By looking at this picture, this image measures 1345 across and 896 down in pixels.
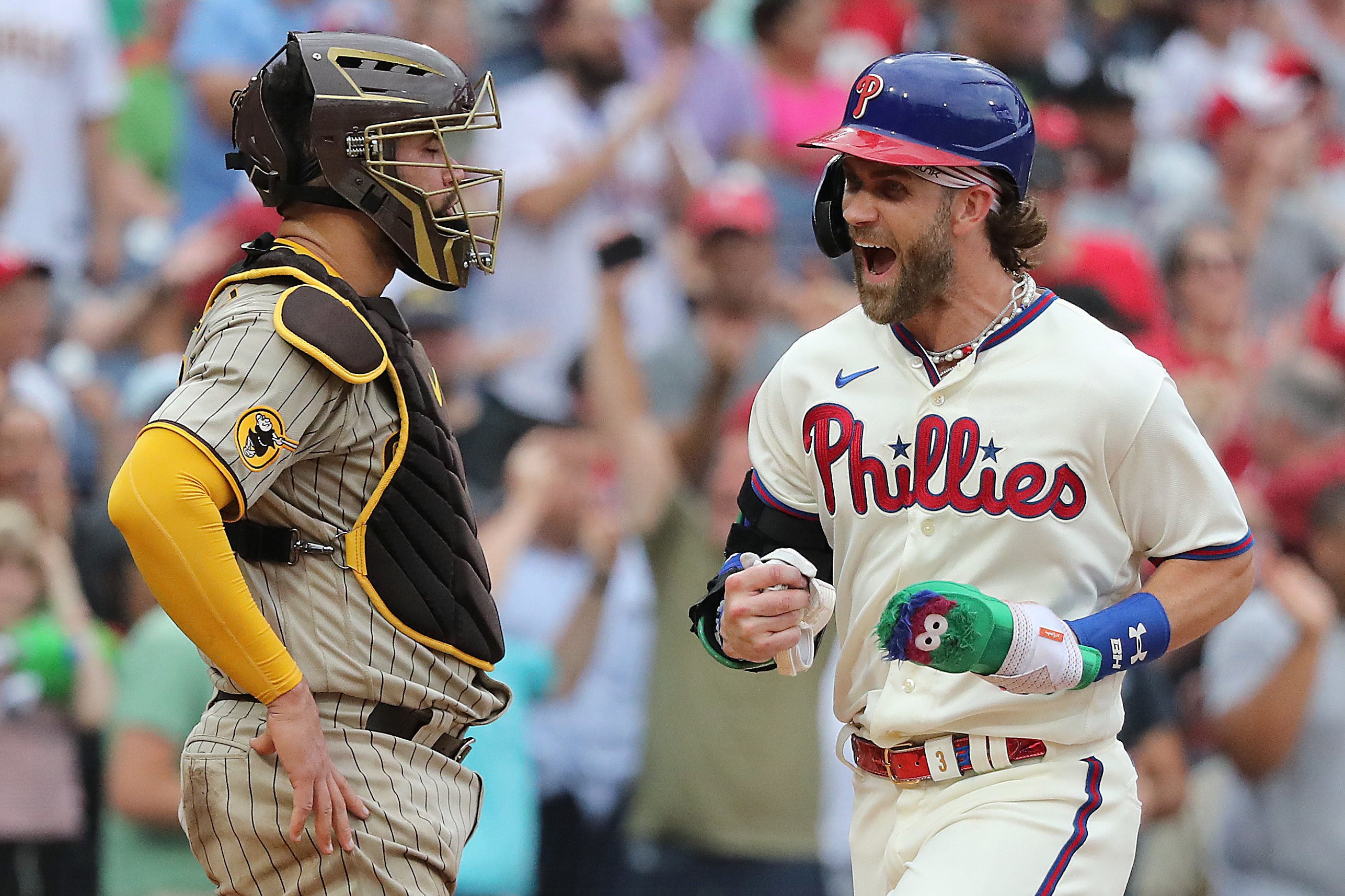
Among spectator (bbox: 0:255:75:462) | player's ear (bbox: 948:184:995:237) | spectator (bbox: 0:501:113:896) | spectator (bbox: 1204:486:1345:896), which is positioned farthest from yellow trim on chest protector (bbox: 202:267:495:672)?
spectator (bbox: 1204:486:1345:896)

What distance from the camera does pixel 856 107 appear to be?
12.0ft

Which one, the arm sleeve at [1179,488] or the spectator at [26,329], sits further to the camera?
the spectator at [26,329]

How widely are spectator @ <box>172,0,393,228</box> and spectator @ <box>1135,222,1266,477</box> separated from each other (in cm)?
419

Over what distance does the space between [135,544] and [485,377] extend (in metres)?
4.49

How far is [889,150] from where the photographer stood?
138 inches

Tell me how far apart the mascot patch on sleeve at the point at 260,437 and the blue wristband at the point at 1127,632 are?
1.57 meters

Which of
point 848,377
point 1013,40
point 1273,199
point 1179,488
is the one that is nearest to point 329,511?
point 848,377

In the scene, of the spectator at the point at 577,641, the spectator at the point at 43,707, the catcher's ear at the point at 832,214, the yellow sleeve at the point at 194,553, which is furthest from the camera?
the spectator at the point at 577,641

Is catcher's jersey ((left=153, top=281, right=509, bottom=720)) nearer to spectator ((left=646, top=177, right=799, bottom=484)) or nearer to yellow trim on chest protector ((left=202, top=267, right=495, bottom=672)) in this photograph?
yellow trim on chest protector ((left=202, top=267, right=495, bottom=672))

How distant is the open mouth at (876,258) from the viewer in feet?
11.9

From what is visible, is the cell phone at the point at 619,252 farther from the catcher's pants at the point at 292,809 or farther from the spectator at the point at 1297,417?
the catcher's pants at the point at 292,809

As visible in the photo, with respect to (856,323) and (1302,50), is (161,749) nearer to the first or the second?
(856,323)

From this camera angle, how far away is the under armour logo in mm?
3354

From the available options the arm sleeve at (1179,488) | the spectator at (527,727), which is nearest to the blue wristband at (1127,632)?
the arm sleeve at (1179,488)
